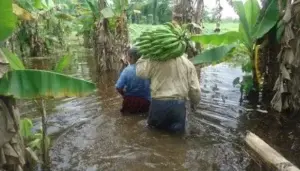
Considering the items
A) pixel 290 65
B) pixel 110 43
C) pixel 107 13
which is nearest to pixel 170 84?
pixel 290 65

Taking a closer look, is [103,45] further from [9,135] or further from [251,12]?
[9,135]

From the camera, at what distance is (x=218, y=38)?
26.2ft

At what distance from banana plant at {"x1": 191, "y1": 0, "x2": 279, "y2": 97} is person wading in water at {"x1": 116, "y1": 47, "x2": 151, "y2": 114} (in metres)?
1.57

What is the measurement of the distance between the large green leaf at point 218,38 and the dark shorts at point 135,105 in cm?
181

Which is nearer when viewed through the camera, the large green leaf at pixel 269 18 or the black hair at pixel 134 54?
the black hair at pixel 134 54

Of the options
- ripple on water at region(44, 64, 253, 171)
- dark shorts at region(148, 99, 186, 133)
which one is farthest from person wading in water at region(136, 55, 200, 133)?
ripple on water at region(44, 64, 253, 171)

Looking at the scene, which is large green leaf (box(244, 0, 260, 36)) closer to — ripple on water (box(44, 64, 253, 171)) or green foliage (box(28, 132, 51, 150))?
ripple on water (box(44, 64, 253, 171))

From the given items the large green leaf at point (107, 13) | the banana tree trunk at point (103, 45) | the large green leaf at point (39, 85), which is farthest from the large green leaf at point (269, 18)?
the banana tree trunk at point (103, 45)

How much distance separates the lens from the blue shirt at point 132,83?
6645 mm

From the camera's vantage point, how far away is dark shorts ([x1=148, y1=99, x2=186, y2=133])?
5.79m

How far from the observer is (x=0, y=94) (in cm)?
390

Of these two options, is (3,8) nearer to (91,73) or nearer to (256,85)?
(256,85)

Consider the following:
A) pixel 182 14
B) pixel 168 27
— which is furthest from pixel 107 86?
pixel 168 27

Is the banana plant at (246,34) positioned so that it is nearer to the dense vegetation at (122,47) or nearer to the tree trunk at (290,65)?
the dense vegetation at (122,47)
